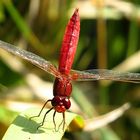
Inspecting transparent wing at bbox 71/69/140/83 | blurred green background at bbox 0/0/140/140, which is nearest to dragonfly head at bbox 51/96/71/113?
transparent wing at bbox 71/69/140/83

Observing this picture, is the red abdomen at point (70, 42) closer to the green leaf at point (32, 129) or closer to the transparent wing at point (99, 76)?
the transparent wing at point (99, 76)

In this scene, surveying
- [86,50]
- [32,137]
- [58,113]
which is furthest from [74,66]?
[32,137]

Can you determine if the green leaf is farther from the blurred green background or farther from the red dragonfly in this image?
the blurred green background

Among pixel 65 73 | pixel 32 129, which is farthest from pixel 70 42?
pixel 32 129

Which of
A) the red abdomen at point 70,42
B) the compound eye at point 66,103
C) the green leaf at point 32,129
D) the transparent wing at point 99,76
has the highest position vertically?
the red abdomen at point 70,42

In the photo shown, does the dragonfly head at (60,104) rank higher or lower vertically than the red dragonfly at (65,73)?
lower

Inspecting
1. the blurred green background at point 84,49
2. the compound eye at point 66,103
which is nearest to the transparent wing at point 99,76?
the compound eye at point 66,103

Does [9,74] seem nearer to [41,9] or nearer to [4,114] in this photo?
[41,9]
